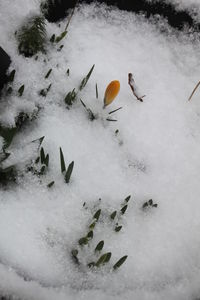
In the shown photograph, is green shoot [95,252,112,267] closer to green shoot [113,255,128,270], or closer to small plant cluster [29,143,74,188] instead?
green shoot [113,255,128,270]

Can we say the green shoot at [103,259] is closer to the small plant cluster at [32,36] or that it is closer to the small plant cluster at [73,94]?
the small plant cluster at [73,94]

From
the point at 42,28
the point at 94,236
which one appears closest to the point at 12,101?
the point at 42,28

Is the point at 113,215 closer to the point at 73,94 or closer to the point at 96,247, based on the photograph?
the point at 96,247

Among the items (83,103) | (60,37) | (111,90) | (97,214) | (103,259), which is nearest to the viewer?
(103,259)

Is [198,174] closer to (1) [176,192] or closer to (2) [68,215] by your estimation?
(1) [176,192]

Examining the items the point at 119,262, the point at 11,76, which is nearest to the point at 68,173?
the point at 119,262

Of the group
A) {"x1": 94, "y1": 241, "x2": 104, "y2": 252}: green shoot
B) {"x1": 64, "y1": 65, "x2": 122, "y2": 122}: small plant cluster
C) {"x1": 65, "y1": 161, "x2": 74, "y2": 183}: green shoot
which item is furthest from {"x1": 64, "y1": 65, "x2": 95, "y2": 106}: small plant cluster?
{"x1": 94, "y1": 241, "x2": 104, "y2": 252}: green shoot

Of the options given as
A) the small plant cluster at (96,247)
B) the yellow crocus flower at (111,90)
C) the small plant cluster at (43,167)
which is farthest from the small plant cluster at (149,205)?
the yellow crocus flower at (111,90)
